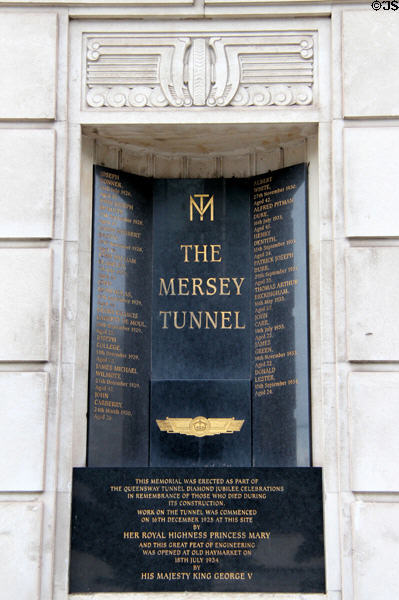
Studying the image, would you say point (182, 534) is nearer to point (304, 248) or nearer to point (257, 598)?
point (257, 598)

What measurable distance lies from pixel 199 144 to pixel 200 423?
3.37 metres

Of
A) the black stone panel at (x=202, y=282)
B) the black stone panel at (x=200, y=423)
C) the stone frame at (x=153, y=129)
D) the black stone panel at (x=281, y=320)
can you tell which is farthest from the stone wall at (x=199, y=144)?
the black stone panel at (x=200, y=423)

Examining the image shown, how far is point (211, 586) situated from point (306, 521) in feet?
3.97

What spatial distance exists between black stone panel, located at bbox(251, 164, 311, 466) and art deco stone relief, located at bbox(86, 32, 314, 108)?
106 centimetres

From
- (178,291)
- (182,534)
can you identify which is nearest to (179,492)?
(182,534)

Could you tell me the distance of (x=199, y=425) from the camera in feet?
38.2

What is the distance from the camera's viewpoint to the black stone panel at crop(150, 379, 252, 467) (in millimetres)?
11562

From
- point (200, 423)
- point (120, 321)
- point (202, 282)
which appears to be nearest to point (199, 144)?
point (202, 282)

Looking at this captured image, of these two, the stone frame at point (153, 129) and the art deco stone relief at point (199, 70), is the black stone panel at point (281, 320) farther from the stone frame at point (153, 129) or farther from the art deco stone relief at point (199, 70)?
the art deco stone relief at point (199, 70)

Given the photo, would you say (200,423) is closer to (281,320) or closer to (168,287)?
(281,320)

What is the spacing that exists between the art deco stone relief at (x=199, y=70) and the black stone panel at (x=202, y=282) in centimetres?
133

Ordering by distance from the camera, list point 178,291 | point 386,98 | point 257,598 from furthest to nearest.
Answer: point 178,291, point 386,98, point 257,598

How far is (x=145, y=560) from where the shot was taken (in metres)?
10.5

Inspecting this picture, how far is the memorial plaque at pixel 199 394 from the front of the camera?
10.5 metres
